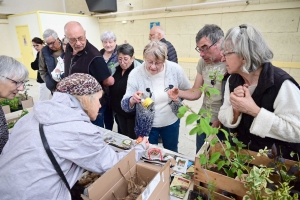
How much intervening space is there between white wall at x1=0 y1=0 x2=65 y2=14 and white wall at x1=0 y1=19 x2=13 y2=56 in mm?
530

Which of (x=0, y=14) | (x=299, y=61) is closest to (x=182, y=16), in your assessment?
(x=299, y=61)

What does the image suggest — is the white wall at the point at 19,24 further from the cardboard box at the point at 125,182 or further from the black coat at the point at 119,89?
the cardboard box at the point at 125,182

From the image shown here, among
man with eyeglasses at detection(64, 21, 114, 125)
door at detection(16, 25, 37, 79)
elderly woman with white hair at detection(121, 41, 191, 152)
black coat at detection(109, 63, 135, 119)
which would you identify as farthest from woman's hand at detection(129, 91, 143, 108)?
door at detection(16, 25, 37, 79)

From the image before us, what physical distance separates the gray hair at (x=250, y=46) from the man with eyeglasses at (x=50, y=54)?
7.07 feet

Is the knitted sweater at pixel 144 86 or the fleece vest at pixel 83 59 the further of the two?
the fleece vest at pixel 83 59

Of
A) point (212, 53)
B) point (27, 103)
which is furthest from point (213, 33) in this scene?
point (27, 103)

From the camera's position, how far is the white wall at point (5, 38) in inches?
268

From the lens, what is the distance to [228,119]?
1057 mm

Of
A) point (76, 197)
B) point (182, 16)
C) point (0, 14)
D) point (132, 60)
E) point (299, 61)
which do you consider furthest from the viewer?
point (0, 14)

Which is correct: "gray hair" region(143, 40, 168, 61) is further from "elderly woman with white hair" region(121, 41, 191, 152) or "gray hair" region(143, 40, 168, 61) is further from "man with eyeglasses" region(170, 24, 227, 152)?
"man with eyeglasses" region(170, 24, 227, 152)

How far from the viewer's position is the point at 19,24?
21.2 feet

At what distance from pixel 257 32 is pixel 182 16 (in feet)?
14.0

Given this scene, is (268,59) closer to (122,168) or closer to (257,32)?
(257,32)

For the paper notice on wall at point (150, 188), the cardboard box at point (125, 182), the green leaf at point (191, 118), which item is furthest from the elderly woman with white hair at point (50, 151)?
the green leaf at point (191, 118)
